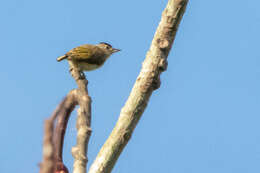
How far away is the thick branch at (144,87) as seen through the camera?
298 cm

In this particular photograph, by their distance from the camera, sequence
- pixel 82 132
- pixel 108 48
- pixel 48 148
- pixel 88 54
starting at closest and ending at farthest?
pixel 48 148
pixel 82 132
pixel 88 54
pixel 108 48

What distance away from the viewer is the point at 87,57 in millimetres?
8570

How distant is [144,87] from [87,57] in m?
5.56

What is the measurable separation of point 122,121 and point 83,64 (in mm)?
5340

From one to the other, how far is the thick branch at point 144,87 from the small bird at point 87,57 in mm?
4616

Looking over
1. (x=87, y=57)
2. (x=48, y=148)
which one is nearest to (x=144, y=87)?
(x=48, y=148)

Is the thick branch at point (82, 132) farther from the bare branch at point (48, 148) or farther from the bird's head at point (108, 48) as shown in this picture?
the bird's head at point (108, 48)

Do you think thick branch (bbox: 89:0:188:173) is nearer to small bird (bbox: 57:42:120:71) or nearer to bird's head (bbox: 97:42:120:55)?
small bird (bbox: 57:42:120:71)

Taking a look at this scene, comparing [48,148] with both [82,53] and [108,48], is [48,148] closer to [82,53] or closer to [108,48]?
[82,53]

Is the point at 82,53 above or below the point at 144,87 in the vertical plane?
above

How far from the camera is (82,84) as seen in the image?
3.39 m

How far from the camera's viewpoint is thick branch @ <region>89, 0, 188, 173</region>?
9.77ft

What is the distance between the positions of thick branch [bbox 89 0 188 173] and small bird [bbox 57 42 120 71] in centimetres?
462

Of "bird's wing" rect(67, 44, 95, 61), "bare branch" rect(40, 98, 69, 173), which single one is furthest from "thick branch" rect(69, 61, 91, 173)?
"bird's wing" rect(67, 44, 95, 61)
